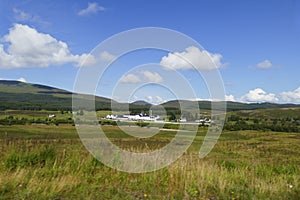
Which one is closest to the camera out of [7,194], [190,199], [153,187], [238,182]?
[7,194]

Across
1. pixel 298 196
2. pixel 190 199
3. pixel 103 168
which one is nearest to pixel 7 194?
pixel 103 168

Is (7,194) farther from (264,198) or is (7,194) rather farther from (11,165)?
(264,198)

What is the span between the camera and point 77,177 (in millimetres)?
6766

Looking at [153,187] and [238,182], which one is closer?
[153,187]

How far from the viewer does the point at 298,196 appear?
20.4 feet

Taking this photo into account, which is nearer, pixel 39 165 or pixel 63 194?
pixel 63 194

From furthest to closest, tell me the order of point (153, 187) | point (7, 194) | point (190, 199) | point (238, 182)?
point (238, 182) → point (153, 187) → point (190, 199) → point (7, 194)

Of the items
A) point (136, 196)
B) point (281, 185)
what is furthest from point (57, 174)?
point (281, 185)

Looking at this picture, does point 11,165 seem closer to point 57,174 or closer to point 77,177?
point 57,174

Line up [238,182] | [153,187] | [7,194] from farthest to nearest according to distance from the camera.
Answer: [238,182]
[153,187]
[7,194]

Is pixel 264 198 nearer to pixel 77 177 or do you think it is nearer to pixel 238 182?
pixel 238 182

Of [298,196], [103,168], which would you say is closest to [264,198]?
[298,196]

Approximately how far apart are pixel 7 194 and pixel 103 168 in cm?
249

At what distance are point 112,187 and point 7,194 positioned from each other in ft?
6.37
